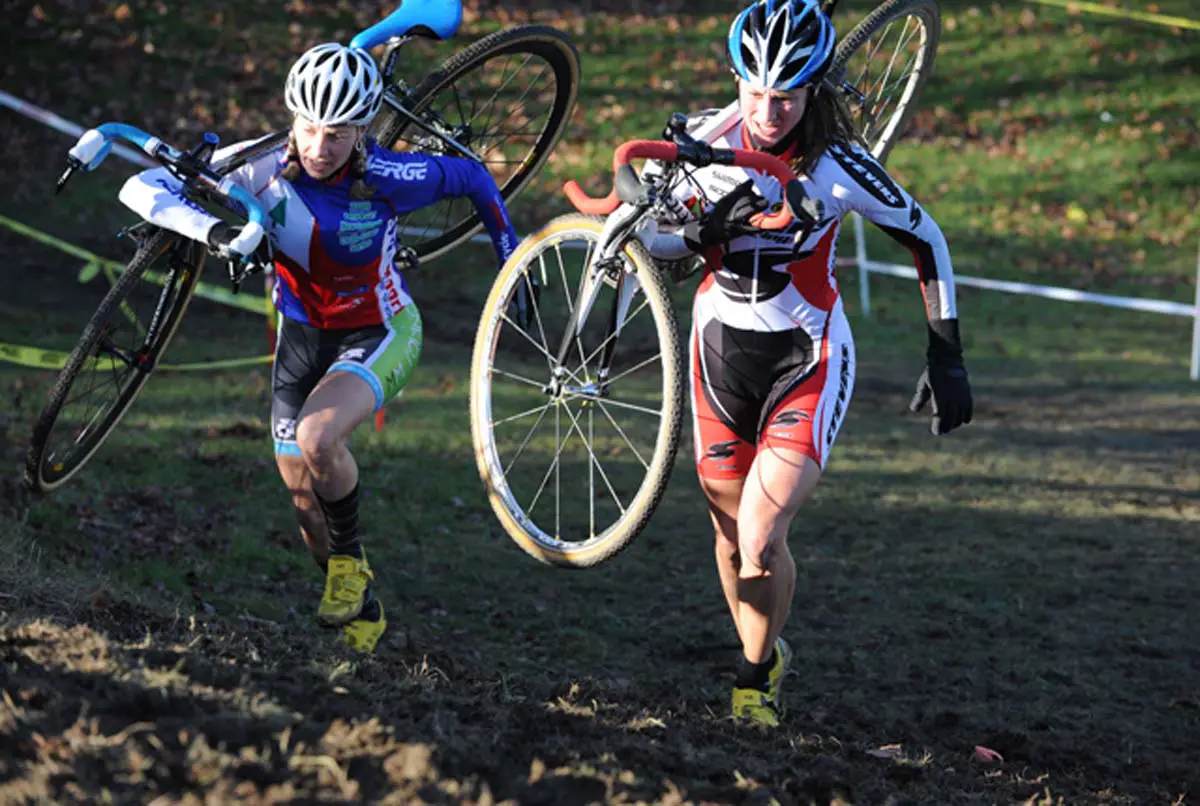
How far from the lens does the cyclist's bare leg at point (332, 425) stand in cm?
632

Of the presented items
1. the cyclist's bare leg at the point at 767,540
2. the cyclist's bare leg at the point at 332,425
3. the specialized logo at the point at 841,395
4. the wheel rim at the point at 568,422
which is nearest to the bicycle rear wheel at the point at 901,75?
the wheel rim at the point at 568,422

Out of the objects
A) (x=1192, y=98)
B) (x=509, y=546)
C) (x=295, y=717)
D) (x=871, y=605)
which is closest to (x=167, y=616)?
(x=295, y=717)

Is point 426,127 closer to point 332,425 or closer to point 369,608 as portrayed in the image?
point 332,425

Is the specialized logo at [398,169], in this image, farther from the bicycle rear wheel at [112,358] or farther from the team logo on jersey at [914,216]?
the team logo on jersey at [914,216]

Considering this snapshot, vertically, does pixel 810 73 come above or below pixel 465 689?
above

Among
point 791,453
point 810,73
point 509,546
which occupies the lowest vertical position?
point 509,546

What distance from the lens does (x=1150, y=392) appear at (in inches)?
591

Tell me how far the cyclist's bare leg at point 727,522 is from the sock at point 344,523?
1.59 metres

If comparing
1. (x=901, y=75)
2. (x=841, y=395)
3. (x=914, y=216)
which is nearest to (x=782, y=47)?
(x=914, y=216)

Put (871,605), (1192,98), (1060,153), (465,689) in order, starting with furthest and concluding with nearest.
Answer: (1192,98), (1060,153), (871,605), (465,689)

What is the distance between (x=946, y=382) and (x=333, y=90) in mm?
2707

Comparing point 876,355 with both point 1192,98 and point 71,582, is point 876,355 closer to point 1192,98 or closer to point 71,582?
point 71,582

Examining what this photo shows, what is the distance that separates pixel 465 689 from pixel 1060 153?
20.0m

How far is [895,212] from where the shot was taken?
584 centimetres
